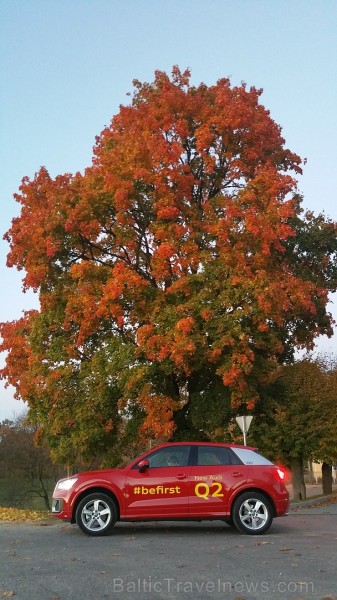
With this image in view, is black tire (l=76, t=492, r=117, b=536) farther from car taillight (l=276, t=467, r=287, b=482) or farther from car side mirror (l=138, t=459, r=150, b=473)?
car taillight (l=276, t=467, r=287, b=482)

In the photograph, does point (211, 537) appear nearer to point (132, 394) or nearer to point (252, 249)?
point (132, 394)

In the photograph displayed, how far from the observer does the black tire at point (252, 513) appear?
1088cm

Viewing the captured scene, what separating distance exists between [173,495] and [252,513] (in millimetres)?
1359

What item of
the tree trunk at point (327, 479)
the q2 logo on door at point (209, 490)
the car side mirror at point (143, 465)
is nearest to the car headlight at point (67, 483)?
the car side mirror at point (143, 465)

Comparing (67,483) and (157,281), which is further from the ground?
(157,281)

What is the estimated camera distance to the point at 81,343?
20.4m

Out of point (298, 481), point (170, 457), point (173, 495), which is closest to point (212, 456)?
point (170, 457)

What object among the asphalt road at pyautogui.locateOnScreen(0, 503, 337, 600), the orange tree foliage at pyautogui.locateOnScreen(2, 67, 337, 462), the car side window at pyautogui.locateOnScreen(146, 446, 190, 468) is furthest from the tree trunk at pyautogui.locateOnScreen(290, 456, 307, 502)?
the car side window at pyautogui.locateOnScreen(146, 446, 190, 468)

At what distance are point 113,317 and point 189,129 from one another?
25.7 ft

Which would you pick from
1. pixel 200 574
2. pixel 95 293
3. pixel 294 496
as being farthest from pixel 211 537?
pixel 294 496

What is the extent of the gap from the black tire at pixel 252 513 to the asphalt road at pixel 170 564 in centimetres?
22

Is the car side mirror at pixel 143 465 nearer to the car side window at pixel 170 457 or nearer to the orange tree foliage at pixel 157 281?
the car side window at pixel 170 457

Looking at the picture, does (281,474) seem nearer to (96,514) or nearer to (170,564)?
(96,514)

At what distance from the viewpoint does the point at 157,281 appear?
2142 cm
